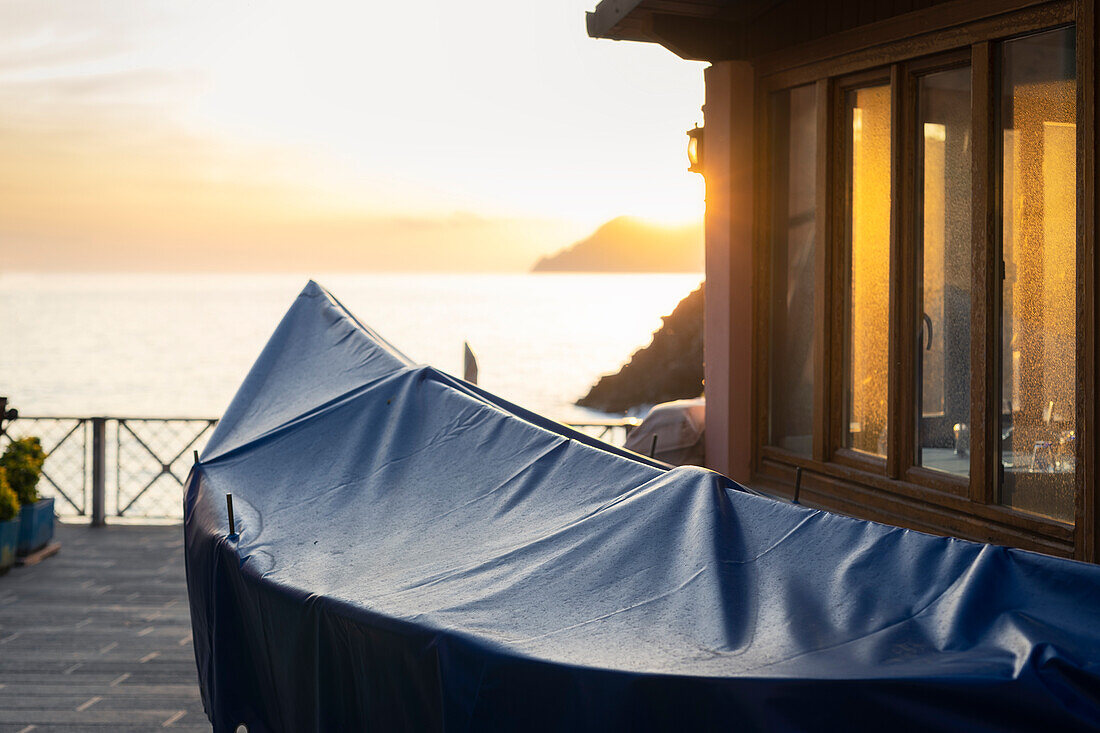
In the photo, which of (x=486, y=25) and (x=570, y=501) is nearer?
(x=570, y=501)

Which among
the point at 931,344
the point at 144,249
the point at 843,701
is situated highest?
the point at 144,249

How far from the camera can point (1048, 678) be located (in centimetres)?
137

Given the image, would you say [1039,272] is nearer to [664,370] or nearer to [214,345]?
[664,370]

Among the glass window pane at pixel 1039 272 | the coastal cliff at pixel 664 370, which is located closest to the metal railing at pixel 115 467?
the glass window pane at pixel 1039 272

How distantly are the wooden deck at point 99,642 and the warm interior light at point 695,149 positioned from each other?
429cm

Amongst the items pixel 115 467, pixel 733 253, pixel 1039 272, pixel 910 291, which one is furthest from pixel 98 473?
pixel 115 467

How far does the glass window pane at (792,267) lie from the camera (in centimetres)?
510

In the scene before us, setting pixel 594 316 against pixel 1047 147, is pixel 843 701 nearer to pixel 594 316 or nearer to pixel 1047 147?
pixel 1047 147

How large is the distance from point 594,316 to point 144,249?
53359 millimetres

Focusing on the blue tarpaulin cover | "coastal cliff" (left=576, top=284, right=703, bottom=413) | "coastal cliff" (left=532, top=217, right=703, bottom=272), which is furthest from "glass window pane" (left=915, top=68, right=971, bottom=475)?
"coastal cliff" (left=532, top=217, right=703, bottom=272)

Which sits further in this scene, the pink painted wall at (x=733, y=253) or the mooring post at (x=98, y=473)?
the mooring post at (x=98, y=473)

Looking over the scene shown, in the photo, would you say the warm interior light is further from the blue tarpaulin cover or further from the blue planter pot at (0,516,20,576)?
the blue planter pot at (0,516,20,576)

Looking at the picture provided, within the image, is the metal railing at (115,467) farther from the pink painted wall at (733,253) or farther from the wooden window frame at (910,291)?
the wooden window frame at (910,291)

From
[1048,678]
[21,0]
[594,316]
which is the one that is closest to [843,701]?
[1048,678]
